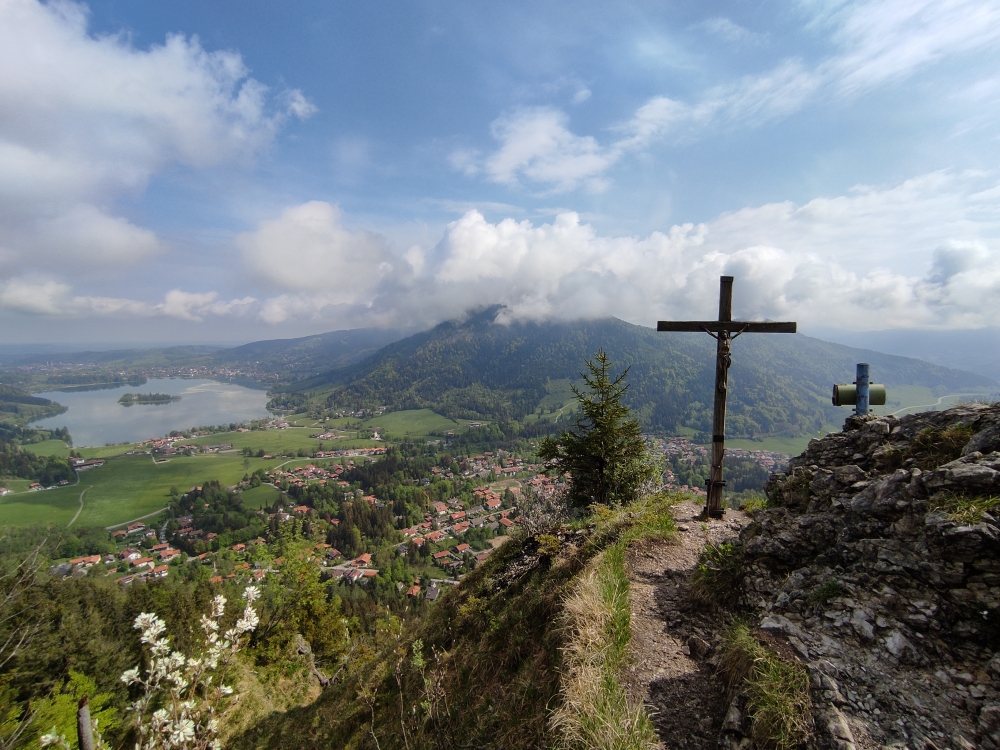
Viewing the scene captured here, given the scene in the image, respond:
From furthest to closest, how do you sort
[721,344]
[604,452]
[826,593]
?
[604,452] < [721,344] < [826,593]

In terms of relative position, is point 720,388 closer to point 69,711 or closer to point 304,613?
point 304,613

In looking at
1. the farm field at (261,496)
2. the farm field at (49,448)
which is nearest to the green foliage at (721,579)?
the farm field at (261,496)

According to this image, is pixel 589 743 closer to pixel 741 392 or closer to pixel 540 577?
pixel 540 577

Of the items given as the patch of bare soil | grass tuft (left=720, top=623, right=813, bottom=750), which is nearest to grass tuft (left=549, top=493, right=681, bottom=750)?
the patch of bare soil

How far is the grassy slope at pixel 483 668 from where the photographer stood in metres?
5.06

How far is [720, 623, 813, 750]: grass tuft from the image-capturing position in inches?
123

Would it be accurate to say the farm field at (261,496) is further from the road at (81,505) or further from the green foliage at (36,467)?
the green foliage at (36,467)

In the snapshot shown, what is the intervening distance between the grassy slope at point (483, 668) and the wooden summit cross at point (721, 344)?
4.55 feet

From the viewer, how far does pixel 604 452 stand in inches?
564

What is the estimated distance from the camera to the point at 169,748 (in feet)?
12.9

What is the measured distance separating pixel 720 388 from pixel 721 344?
3.65 ft

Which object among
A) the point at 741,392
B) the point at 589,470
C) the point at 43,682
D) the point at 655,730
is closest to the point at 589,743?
the point at 655,730

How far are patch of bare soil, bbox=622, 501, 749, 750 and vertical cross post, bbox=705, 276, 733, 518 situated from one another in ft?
6.53

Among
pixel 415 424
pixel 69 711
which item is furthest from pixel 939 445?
pixel 415 424
